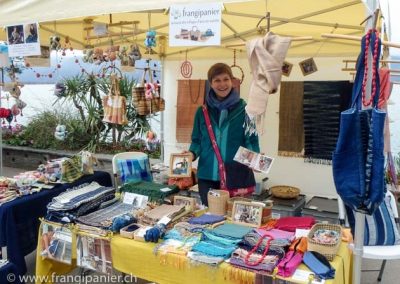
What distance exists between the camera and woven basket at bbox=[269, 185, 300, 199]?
4.26m

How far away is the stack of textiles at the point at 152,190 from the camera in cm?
249

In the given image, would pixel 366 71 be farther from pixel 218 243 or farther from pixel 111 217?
pixel 111 217

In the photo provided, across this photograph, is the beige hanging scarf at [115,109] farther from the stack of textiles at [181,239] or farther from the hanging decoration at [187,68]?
the hanging decoration at [187,68]

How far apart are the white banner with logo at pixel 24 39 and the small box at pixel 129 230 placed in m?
1.19

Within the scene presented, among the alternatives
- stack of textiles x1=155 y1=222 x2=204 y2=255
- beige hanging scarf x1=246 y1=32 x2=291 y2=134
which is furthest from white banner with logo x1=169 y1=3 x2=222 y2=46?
stack of textiles x1=155 y1=222 x2=204 y2=255

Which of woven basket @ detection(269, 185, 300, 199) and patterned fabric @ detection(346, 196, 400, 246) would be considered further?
woven basket @ detection(269, 185, 300, 199)

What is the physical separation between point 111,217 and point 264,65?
1210 mm

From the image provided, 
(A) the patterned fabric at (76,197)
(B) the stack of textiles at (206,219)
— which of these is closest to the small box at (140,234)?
(B) the stack of textiles at (206,219)

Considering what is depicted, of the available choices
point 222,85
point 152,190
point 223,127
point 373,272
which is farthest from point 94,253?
point 373,272

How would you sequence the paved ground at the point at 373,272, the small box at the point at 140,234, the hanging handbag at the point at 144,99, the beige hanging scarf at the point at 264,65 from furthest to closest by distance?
the hanging handbag at the point at 144,99
the paved ground at the point at 373,272
the small box at the point at 140,234
the beige hanging scarf at the point at 264,65

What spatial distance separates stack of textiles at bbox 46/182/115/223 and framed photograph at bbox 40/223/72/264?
55 millimetres

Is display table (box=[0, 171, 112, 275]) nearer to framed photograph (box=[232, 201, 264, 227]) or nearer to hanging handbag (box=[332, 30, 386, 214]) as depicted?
framed photograph (box=[232, 201, 264, 227])

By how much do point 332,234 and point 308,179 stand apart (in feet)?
8.65

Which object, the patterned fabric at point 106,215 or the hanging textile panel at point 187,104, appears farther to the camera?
the hanging textile panel at point 187,104
